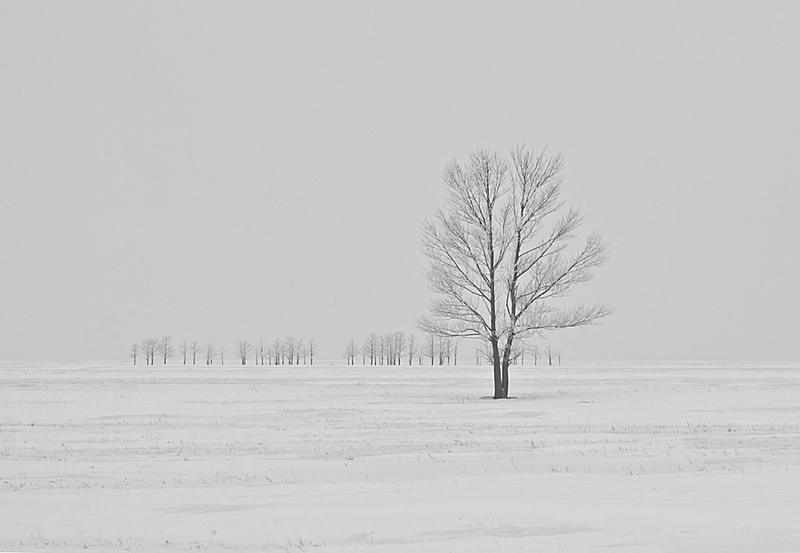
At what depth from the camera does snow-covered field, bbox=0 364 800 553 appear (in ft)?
29.8

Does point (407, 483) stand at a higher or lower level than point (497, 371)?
lower

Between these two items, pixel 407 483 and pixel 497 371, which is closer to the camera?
pixel 407 483

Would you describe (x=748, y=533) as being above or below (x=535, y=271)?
below

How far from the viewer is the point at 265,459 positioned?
15.3 meters

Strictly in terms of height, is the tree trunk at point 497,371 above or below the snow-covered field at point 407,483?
above

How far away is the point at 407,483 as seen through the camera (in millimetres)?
12461

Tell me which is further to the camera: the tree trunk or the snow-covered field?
the tree trunk

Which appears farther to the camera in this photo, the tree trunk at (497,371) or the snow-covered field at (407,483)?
the tree trunk at (497,371)

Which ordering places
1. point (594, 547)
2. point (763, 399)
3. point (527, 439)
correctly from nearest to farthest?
point (594, 547) < point (527, 439) < point (763, 399)

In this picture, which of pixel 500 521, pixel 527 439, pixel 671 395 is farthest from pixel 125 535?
pixel 671 395

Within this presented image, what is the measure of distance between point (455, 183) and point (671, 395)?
44.9 ft

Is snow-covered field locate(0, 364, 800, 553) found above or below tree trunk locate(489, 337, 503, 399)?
below

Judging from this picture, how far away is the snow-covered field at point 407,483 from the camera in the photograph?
358 inches

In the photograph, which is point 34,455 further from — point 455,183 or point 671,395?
point 671,395
